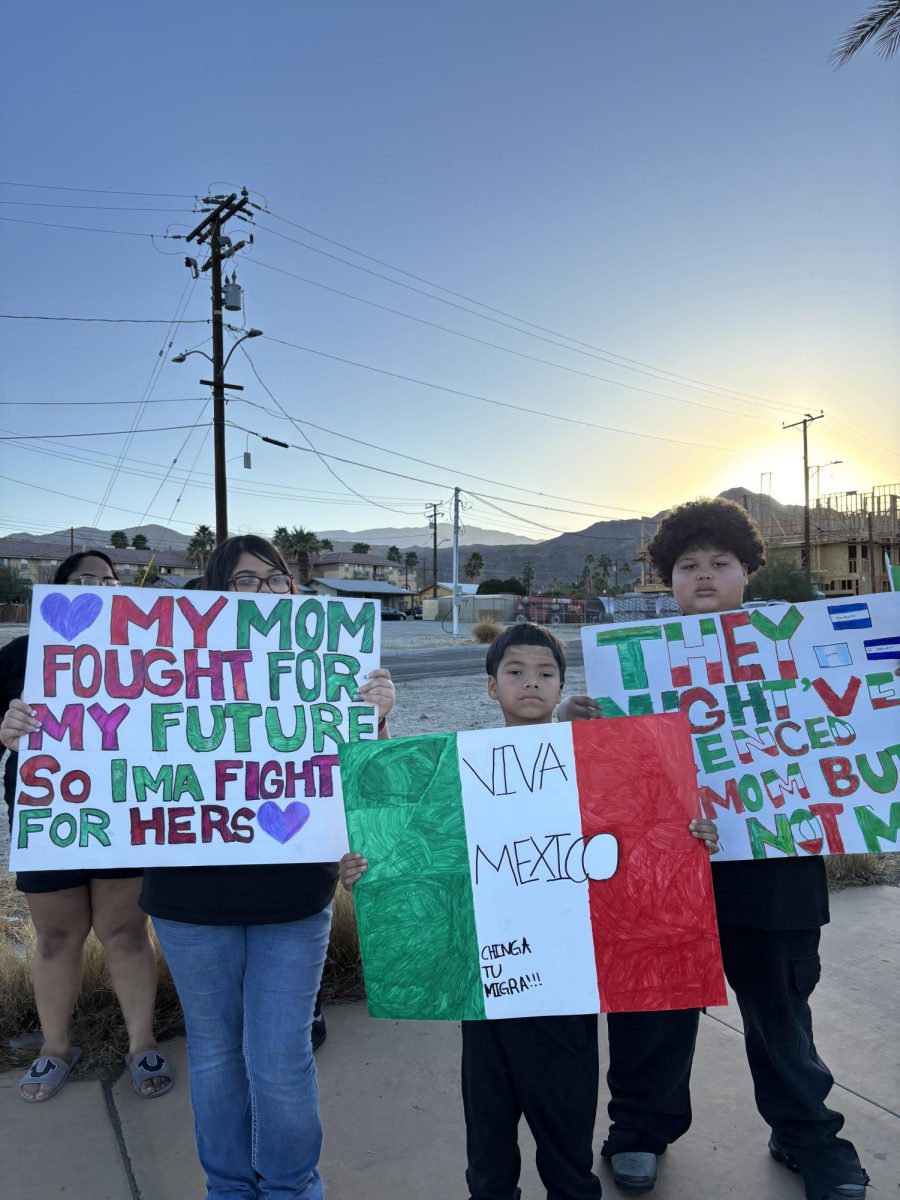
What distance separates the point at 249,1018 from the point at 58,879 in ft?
3.55

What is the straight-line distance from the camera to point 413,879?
2072 millimetres

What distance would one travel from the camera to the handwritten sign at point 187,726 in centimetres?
229

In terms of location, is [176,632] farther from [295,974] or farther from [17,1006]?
[17,1006]

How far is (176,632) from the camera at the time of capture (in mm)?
2449

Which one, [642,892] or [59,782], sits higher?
[59,782]

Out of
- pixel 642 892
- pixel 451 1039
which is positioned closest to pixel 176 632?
pixel 642 892

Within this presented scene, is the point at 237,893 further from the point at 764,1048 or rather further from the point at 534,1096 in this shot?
the point at 764,1048

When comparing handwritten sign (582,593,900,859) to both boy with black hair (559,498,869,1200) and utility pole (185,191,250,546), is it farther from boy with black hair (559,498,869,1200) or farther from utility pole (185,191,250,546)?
utility pole (185,191,250,546)

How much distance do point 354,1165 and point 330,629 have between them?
1.63 m

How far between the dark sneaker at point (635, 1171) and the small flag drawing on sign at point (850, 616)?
1.68m

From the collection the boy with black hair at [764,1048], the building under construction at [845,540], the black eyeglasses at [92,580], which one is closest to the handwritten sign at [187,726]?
the black eyeglasses at [92,580]

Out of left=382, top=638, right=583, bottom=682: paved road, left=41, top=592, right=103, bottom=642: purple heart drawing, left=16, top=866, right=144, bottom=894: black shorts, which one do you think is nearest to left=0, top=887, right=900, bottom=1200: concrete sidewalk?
left=16, top=866, right=144, bottom=894: black shorts

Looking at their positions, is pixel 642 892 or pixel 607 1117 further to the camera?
pixel 607 1117

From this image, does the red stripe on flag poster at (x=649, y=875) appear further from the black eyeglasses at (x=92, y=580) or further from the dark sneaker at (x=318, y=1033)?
the black eyeglasses at (x=92, y=580)
